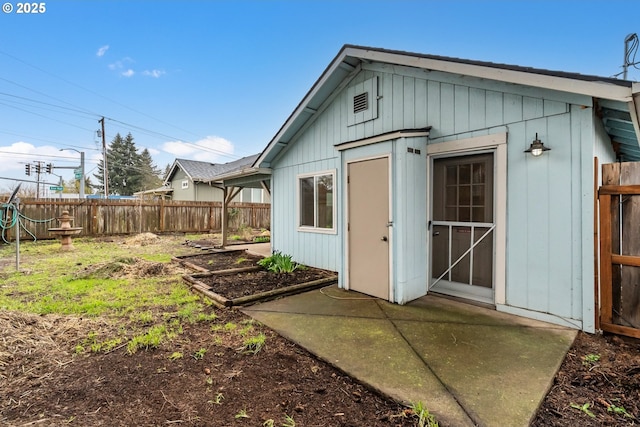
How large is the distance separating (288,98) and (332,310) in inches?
565

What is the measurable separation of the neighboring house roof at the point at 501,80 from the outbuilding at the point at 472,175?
0.02m

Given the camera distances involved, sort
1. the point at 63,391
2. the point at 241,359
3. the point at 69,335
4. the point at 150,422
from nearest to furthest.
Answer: the point at 150,422 < the point at 63,391 < the point at 241,359 < the point at 69,335

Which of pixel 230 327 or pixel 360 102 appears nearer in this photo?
pixel 230 327

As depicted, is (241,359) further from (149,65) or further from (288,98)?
(149,65)

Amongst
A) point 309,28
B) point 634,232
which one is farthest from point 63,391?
point 309,28

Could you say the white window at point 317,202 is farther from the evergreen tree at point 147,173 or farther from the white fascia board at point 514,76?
the evergreen tree at point 147,173

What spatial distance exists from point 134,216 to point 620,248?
16.2 meters

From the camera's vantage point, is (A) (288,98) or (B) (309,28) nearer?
(B) (309,28)

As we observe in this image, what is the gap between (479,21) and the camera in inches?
305

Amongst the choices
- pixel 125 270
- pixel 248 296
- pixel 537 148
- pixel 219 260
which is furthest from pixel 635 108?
pixel 125 270

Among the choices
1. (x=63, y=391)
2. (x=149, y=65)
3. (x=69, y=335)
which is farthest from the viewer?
(x=149, y=65)

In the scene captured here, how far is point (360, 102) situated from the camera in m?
5.33

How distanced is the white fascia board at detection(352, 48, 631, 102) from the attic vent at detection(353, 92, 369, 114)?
661 mm

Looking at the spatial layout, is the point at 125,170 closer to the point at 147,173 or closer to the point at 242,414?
the point at 147,173
